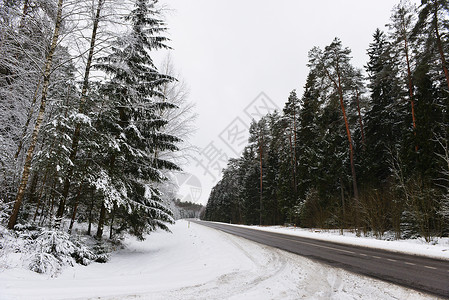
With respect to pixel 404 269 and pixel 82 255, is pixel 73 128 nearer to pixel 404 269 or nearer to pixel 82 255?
pixel 82 255

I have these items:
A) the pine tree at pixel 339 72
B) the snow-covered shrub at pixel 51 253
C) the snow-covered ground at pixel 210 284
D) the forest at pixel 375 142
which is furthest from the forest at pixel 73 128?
the pine tree at pixel 339 72

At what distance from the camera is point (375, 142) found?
23281mm

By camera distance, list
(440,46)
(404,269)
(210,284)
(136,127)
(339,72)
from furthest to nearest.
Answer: (339,72) < (440,46) < (136,127) < (404,269) < (210,284)

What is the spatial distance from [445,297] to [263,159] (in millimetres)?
36372

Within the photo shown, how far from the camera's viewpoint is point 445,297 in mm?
4195

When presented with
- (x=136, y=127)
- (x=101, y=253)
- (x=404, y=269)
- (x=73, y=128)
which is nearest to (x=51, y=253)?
(x=101, y=253)

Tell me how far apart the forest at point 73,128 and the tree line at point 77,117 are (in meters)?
0.04

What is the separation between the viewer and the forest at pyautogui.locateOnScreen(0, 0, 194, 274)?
632 cm

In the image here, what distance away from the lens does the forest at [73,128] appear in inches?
249

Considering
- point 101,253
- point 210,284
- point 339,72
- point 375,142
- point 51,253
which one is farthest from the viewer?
point 375,142

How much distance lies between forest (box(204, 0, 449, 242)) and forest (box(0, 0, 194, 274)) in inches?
574

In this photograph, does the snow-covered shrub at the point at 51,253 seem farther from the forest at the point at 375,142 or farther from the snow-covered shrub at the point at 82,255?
the forest at the point at 375,142

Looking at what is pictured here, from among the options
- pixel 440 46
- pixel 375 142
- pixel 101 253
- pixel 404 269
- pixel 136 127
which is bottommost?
pixel 101 253

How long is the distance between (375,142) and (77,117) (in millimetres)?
25960
